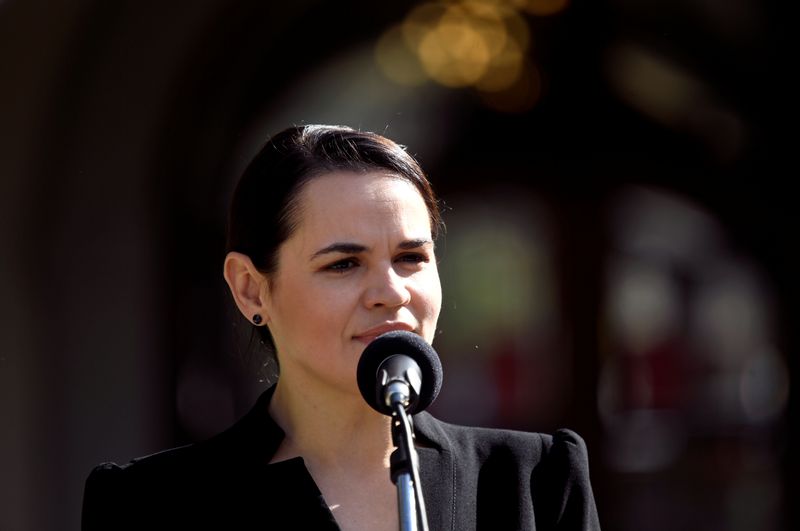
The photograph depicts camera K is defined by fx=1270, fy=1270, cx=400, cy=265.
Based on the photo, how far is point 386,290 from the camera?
7.72ft

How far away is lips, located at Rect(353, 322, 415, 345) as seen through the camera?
7.71 feet

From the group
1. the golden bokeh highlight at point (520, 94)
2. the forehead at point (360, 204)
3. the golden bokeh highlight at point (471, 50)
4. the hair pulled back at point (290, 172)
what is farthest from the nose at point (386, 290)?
the golden bokeh highlight at point (520, 94)

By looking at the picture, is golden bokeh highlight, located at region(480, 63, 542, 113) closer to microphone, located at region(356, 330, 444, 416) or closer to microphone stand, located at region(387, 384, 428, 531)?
microphone, located at region(356, 330, 444, 416)

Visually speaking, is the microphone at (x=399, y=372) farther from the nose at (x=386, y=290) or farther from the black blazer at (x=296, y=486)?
the black blazer at (x=296, y=486)

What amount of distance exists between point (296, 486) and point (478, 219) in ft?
18.0

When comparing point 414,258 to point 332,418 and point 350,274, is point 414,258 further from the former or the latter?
point 332,418

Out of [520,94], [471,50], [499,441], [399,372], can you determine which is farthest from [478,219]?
[399,372]

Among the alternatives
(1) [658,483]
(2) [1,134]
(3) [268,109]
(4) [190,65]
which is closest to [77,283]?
(2) [1,134]

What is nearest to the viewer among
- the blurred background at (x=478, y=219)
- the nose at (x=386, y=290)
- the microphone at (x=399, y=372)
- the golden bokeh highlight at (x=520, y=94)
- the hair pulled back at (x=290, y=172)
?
the microphone at (x=399, y=372)

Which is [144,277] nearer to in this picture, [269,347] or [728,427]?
[269,347]

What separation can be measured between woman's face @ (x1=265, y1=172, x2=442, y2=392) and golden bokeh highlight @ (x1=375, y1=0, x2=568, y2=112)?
4.74m

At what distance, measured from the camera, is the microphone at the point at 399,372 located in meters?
1.95

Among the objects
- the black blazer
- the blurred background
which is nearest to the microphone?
the black blazer

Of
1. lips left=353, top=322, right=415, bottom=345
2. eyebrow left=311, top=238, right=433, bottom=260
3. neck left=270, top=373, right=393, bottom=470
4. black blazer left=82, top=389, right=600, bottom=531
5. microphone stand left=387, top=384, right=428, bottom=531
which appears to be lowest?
microphone stand left=387, top=384, right=428, bottom=531
